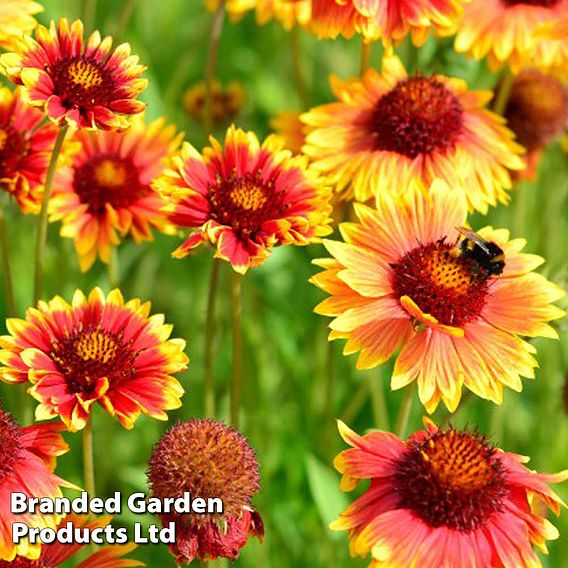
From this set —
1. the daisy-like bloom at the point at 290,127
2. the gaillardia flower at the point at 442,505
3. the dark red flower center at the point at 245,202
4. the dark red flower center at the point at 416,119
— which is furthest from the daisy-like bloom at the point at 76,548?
the daisy-like bloom at the point at 290,127

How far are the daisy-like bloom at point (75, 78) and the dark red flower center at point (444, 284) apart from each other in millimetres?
336

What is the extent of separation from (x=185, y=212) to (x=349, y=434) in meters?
0.32

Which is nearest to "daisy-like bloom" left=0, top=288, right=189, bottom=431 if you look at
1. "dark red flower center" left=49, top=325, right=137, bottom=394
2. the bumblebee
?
"dark red flower center" left=49, top=325, right=137, bottom=394

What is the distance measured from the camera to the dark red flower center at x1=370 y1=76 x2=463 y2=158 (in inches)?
57.6

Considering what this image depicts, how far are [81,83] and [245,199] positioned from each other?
0.21 m

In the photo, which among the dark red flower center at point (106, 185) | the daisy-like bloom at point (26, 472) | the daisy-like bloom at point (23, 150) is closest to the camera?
the daisy-like bloom at point (26, 472)

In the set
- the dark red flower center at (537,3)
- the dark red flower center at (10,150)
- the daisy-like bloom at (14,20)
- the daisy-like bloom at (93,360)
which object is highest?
the dark red flower center at (537,3)

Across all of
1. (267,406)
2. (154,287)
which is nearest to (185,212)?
(267,406)

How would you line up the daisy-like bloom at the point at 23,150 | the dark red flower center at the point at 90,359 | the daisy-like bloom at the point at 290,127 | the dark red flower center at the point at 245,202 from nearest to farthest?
the dark red flower center at the point at 90,359
the dark red flower center at the point at 245,202
the daisy-like bloom at the point at 23,150
the daisy-like bloom at the point at 290,127

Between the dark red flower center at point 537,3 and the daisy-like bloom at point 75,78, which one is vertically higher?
the dark red flower center at point 537,3

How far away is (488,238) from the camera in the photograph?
1.29 m

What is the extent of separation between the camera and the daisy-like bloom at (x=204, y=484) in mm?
1006

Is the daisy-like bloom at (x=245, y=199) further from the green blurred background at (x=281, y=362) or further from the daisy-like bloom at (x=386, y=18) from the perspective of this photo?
the green blurred background at (x=281, y=362)

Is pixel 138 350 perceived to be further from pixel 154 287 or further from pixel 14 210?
pixel 154 287
